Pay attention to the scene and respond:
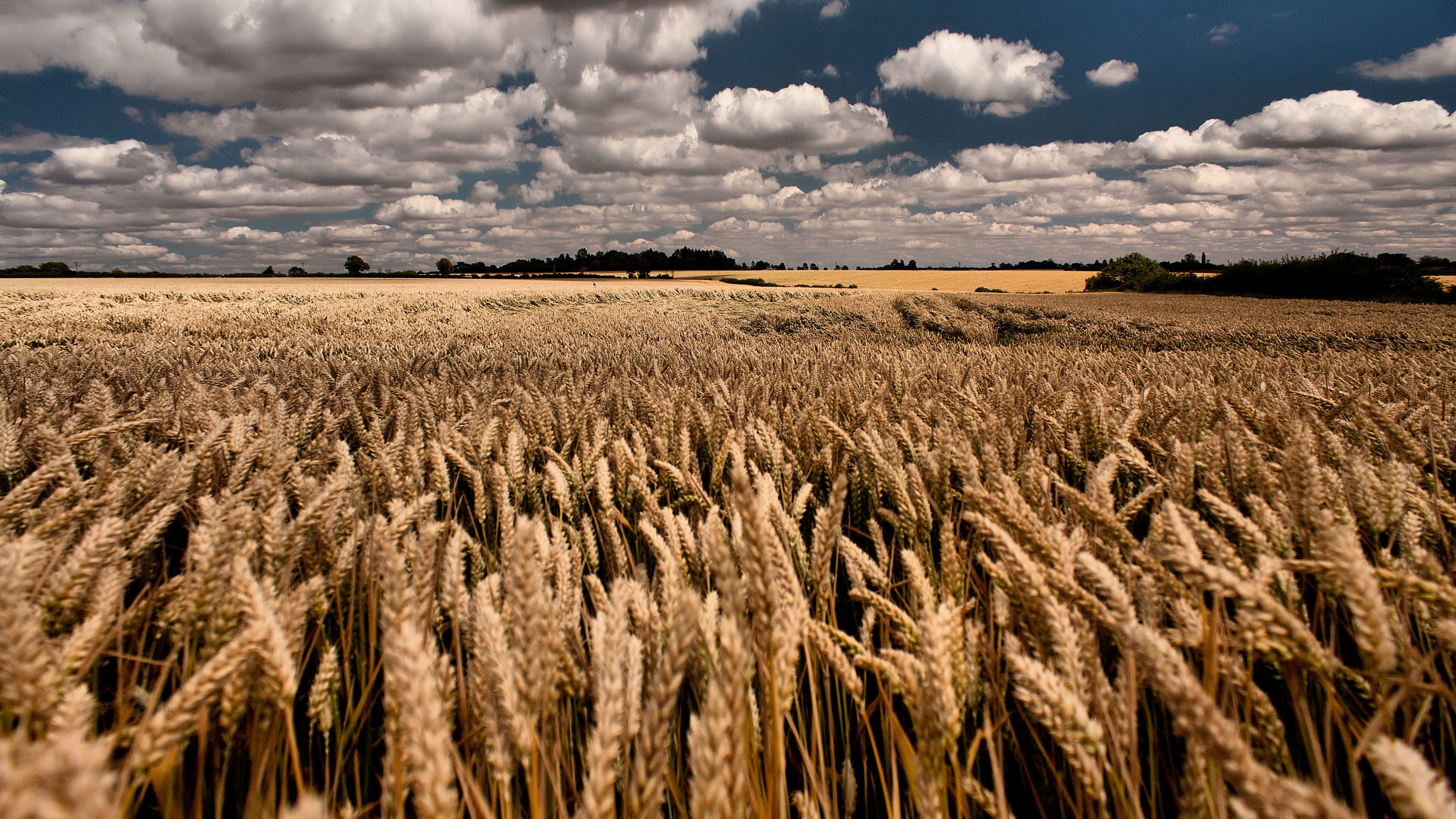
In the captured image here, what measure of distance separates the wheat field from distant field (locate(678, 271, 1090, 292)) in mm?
41811

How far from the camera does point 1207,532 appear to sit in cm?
96

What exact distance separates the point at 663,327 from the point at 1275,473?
7804 millimetres

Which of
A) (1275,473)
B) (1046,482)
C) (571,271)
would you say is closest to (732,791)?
(1046,482)

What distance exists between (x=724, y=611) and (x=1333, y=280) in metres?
37.2

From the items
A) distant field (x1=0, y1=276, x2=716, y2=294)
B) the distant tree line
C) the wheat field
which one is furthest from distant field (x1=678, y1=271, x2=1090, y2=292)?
the wheat field

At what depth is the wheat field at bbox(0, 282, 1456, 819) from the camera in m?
0.61

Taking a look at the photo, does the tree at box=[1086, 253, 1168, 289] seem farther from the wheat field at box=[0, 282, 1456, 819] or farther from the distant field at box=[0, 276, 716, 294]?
the wheat field at box=[0, 282, 1456, 819]

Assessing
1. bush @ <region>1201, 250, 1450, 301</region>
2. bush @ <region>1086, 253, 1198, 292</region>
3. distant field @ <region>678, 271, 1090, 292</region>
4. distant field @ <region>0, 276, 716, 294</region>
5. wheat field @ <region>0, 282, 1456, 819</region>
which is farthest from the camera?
distant field @ <region>678, 271, 1090, 292</region>

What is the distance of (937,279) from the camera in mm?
56781

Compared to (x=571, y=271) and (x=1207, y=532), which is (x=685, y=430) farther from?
(x=571, y=271)

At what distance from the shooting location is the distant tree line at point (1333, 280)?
22.9m

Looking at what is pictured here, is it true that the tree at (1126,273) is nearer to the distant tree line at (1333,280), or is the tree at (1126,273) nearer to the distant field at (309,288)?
the distant tree line at (1333,280)

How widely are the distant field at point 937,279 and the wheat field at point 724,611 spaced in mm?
41811

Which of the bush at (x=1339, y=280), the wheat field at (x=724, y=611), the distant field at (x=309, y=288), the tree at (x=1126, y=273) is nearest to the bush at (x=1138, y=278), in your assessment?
the tree at (x=1126, y=273)
